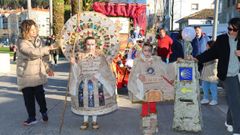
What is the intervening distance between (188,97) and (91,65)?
1650mm

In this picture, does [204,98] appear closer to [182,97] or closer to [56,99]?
[182,97]

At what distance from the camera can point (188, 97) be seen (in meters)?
5.62

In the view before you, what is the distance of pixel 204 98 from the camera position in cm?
814

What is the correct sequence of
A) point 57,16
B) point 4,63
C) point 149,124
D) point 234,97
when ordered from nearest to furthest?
point 234,97
point 149,124
point 4,63
point 57,16

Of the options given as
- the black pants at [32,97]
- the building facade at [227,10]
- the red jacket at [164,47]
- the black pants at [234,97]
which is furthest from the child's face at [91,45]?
the building facade at [227,10]

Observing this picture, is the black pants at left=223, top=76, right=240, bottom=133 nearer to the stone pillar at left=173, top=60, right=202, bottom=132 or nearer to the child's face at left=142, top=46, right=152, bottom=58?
the stone pillar at left=173, top=60, right=202, bottom=132

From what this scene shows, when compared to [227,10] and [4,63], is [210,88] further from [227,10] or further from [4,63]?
[227,10]

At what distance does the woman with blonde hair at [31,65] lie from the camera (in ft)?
19.1

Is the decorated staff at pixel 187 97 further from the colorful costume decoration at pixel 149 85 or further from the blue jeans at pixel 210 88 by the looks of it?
the blue jeans at pixel 210 88

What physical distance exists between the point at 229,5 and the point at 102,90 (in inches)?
1341

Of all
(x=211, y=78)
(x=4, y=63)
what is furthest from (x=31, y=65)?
(x=4, y=63)

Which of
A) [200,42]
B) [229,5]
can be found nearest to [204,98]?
[200,42]

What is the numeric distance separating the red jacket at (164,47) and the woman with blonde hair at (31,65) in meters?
2.99

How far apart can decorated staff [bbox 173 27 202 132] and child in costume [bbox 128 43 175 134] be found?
19 cm
